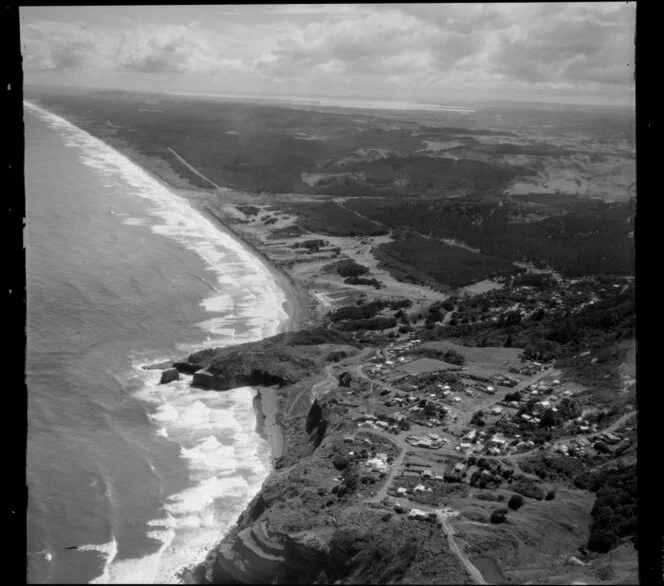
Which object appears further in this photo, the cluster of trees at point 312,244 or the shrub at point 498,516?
the cluster of trees at point 312,244

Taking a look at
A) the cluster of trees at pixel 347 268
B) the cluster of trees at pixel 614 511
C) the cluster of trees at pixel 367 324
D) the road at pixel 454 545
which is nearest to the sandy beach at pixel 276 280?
the cluster of trees at pixel 367 324

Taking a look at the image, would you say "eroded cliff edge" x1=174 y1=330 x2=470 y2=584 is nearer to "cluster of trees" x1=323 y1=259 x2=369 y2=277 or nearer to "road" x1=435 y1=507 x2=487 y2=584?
"road" x1=435 y1=507 x2=487 y2=584

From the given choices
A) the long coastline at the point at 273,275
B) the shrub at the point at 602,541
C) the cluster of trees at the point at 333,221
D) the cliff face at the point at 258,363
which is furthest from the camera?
the cluster of trees at the point at 333,221

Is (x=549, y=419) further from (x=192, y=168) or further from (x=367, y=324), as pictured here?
(x=192, y=168)

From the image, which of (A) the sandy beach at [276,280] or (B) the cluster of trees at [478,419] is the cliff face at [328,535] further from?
(A) the sandy beach at [276,280]

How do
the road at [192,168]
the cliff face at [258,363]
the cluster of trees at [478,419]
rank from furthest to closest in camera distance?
the road at [192,168], the cliff face at [258,363], the cluster of trees at [478,419]

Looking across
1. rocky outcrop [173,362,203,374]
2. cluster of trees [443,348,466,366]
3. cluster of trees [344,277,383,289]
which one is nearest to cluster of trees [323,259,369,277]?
cluster of trees [344,277,383,289]
